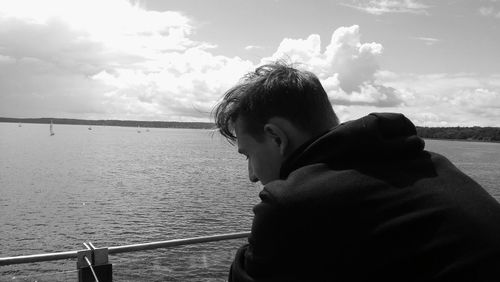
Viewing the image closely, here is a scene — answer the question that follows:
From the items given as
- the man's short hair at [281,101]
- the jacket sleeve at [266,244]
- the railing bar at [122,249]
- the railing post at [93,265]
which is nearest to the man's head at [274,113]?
the man's short hair at [281,101]

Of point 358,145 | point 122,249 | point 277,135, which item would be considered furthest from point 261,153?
point 122,249

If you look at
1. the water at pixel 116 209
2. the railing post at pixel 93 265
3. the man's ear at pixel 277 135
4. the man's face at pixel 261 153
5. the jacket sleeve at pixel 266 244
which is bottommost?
the water at pixel 116 209

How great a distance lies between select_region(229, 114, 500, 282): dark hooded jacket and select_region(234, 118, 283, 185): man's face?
9.4 inches

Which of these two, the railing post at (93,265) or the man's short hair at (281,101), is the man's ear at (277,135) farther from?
the railing post at (93,265)

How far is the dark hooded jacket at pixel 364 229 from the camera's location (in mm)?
1177

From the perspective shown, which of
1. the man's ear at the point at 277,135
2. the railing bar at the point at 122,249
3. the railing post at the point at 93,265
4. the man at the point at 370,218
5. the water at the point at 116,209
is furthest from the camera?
the water at the point at 116,209

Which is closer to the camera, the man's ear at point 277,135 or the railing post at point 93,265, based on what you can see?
the man's ear at point 277,135

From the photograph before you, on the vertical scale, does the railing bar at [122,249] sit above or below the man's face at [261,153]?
below

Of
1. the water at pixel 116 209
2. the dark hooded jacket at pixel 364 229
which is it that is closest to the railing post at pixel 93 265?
the water at pixel 116 209

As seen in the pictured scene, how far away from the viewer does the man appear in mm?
1177

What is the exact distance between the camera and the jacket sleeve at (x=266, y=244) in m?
1.19

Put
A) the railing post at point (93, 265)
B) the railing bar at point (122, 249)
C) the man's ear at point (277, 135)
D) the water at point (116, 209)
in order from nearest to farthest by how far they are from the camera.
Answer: the man's ear at point (277, 135) < the railing bar at point (122, 249) < the railing post at point (93, 265) < the water at point (116, 209)

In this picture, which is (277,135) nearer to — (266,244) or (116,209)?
(266,244)

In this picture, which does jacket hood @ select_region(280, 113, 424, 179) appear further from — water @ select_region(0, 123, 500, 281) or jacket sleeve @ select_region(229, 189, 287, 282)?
water @ select_region(0, 123, 500, 281)
